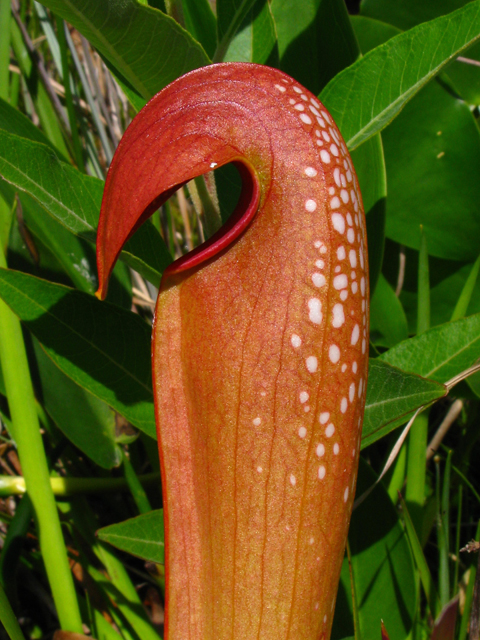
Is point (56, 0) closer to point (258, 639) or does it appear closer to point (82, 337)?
point (82, 337)

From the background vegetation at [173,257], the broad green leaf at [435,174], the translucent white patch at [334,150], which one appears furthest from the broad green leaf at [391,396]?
the broad green leaf at [435,174]

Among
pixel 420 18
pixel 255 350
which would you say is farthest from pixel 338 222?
pixel 420 18

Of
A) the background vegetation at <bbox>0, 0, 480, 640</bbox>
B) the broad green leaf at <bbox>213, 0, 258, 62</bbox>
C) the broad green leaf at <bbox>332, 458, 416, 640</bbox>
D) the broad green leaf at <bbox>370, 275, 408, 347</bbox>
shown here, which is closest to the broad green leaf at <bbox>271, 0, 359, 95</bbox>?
the background vegetation at <bbox>0, 0, 480, 640</bbox>

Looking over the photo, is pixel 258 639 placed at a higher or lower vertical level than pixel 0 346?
lower

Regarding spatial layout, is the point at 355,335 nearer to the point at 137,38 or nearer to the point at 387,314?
the point at 137,38

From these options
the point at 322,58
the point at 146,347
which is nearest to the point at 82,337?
the point at 146,347

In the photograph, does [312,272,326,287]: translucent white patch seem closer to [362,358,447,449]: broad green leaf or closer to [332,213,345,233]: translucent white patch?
[332,213,345,233]: translucent white patch
